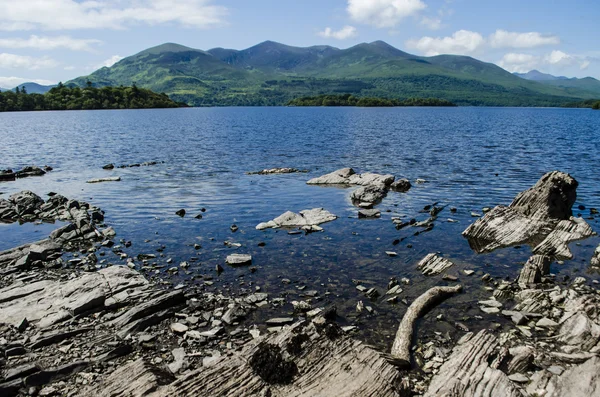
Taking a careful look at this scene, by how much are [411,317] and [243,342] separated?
6.75 m

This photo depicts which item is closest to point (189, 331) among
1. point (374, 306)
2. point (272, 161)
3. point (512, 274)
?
point (374, 306)

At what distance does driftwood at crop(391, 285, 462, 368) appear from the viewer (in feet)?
45.2

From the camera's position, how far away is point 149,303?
1708 centimetres

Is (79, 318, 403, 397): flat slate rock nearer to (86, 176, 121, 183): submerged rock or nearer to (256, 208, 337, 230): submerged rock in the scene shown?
(256, 208, 337, 230): submerged rock

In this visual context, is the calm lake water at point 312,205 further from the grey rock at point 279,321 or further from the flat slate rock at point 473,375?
the flat slate rock at point 473,375

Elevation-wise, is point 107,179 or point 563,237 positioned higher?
point 563,237

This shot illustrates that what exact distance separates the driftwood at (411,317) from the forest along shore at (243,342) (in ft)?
0.17

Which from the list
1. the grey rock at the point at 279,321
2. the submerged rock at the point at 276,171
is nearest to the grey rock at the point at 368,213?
the grey rock at the point at 279,321

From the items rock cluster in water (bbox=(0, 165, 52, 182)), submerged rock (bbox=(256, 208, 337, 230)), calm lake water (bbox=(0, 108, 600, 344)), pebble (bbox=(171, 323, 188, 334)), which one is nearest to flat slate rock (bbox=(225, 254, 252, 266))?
calm lake water (bbox=(0, 108, 600, 344))

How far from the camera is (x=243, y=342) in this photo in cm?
1499

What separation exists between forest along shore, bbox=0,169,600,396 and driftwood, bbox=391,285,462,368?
52 mm

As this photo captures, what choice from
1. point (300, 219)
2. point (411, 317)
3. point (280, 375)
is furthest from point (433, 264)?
point (280, 375)

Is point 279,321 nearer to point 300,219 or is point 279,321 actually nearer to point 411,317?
point 411,317

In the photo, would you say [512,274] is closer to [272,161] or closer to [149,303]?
[149,303]
